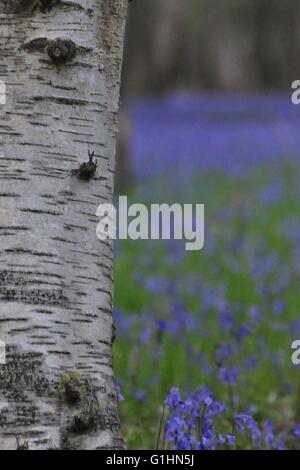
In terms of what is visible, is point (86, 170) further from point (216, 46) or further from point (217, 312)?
point (216, 46)

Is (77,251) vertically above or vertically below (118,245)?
below

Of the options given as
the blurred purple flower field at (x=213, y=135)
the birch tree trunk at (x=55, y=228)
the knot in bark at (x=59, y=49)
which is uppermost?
the blurred purple flower field at (x=213, y=135)

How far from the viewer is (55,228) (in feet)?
8.28

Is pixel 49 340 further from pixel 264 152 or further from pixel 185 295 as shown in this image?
pixel 264 152

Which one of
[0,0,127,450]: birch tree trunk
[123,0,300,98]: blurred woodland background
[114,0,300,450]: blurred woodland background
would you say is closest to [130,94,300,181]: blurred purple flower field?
[114,0,300,450]: blurred woodland background

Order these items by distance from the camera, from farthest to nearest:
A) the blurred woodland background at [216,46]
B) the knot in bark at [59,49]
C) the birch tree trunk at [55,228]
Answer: the blurred woodland background at [216,46] < the knot in bark at [59,49] < the birch tree trunk at [55,228]

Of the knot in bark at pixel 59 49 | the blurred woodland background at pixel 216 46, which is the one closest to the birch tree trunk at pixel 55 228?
the knot in bark at pixel 59 49

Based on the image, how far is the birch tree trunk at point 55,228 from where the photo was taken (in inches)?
96.3

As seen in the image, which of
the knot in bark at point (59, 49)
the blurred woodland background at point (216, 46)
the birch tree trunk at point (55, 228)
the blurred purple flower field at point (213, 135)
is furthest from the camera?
the blurred woodland background at point (216, 46)

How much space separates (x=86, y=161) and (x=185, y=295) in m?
4.12

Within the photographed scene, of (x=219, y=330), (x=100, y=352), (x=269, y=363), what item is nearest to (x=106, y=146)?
(x=100, y=352)

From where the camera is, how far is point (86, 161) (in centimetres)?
258

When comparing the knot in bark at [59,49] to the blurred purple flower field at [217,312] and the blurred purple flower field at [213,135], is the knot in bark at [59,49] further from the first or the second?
the blurred purple flower field at [213,135]

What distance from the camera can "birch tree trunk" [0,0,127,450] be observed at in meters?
2.45
